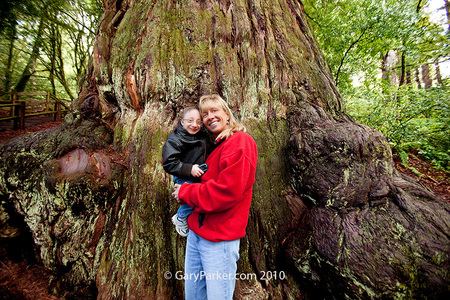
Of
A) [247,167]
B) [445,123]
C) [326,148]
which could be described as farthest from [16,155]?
[445,123]

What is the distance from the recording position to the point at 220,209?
5.23 feet

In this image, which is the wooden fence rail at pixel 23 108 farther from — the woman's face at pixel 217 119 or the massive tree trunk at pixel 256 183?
the woman's face at pixel 217 119

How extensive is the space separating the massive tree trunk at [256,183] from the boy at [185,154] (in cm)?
39

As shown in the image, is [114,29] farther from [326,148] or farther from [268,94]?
[326,148]

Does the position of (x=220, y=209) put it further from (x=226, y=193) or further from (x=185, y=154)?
(x=185, y=154)

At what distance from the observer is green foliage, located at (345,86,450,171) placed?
4469mm

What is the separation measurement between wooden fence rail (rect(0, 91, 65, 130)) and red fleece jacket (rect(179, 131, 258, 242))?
9.35 m

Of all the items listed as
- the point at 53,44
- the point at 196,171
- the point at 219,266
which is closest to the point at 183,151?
the point at 196,171

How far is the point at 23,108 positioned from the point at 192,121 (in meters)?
10.9

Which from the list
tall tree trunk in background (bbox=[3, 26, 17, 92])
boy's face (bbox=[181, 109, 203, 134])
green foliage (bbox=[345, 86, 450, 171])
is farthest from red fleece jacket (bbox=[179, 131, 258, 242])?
green foliage (bbox=[345, 86, 450, 171])

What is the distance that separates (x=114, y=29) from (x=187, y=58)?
1.61m

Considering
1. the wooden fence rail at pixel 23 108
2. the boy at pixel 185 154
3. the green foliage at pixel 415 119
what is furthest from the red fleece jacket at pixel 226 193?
the wooden fence rail at pixel 23 108

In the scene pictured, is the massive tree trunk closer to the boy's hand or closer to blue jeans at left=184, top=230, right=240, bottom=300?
blue jeans at left=184, top=230, right=240, bottom=300

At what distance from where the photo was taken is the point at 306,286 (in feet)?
7.03
